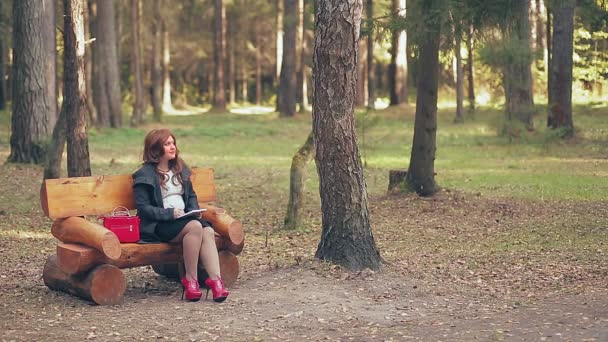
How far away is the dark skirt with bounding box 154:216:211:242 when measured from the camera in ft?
30.5

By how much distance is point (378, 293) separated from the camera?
962 cm

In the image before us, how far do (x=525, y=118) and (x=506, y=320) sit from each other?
21686 millimetres

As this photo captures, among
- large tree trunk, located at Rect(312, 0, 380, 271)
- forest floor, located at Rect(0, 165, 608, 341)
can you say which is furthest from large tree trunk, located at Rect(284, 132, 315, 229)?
large tree trunk, located at Rect(312, 0, 380, 271)

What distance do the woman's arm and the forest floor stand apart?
75 cm

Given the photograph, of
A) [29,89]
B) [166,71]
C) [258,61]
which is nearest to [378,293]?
[29,89]

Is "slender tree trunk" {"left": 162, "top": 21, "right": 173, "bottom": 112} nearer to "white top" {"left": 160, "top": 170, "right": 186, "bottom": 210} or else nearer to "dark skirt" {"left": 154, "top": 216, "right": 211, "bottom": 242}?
"white top" {"left": 160, "top": 170, "right": 186, "bottom": 210}

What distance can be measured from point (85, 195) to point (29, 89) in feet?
40.9

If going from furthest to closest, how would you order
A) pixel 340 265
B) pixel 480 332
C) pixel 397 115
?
pixel 397 115, pixel 340 265, pixel 480 332

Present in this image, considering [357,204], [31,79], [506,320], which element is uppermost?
[31,79]

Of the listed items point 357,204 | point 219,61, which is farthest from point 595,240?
point 219,61

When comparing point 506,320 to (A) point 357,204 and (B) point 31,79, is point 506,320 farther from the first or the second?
(B) point 31,79

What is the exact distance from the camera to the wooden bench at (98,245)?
902cm

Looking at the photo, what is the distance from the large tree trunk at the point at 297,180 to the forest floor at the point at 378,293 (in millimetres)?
303

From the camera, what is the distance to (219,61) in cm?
4900
